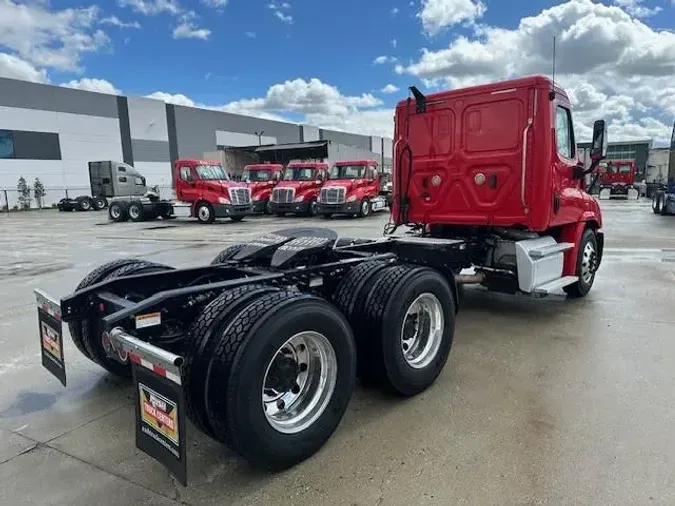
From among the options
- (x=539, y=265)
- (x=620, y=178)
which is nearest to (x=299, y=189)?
(x=539, y=265)

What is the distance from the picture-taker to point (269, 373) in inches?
113

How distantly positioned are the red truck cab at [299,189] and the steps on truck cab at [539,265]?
16595mm

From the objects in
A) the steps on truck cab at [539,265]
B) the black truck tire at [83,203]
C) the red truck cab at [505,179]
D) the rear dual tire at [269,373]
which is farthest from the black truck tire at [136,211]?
the rear dual tire at [269,373]

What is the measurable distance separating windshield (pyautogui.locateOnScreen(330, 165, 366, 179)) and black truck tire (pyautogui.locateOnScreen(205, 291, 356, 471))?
19260 millimetres

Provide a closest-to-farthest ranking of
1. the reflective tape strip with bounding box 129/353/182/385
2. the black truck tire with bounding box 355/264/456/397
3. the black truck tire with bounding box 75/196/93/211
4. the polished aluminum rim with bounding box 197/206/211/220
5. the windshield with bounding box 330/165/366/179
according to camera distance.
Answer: the reflective tape strip with bounding box 129/353/182/385
the black truck tire with bounding box 355/264/456/397
the polished aluminum rim with bounding box 197/206/211/220
the windshield with bounding box 330/165/366/179
the black truck tire with bounding box 75/196/93/211

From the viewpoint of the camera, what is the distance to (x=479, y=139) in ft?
18.4

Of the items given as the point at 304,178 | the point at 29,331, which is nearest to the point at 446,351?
the point at 29,331

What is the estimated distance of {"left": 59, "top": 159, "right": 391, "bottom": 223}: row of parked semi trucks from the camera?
20703mm

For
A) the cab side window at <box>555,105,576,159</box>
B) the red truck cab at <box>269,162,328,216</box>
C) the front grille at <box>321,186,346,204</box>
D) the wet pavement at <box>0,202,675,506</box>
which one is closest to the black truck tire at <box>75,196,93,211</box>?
the red truck cab at <box>269,162,328,216</box>

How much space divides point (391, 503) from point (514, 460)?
2.63ft

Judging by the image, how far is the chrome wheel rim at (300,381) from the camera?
2.87 metres

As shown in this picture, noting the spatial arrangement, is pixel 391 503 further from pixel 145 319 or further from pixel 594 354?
pixel 594 354

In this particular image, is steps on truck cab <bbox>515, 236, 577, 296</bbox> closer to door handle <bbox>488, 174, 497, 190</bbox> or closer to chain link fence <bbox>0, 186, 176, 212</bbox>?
door handle <bbox>488, 174, 497, 190</bbox>

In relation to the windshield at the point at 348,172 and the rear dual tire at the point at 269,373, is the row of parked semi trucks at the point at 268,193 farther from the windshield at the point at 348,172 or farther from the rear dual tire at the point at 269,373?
the rear dual tire at the point at 269,373
